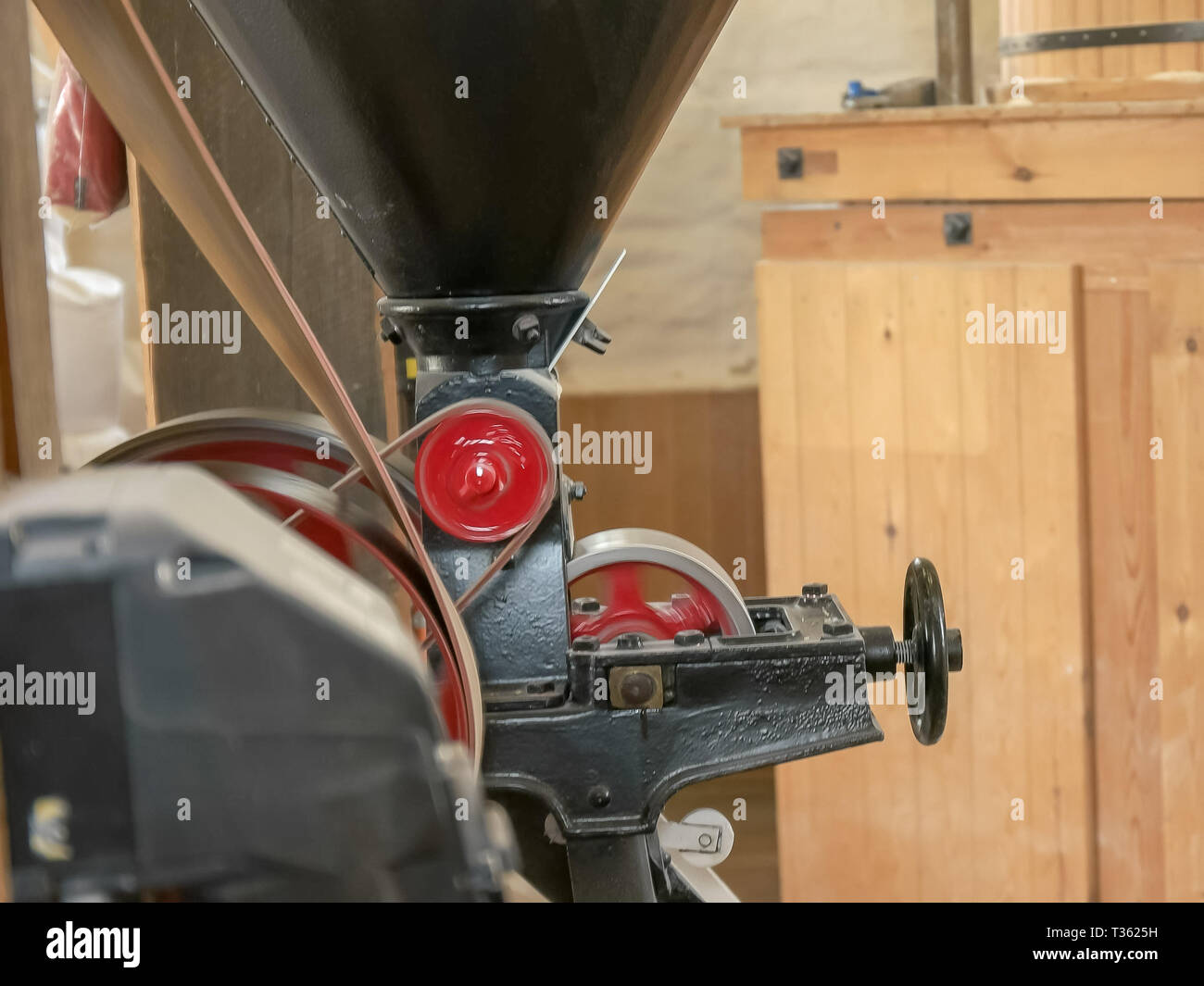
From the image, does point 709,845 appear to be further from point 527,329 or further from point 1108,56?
point 1108,56

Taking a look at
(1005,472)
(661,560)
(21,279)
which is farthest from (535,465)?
(1005,472)

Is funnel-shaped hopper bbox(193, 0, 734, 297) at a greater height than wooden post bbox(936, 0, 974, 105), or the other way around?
wooden post bbox(936, 0, 974, 105)

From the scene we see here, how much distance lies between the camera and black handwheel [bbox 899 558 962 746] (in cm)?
113

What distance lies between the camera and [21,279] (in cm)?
97

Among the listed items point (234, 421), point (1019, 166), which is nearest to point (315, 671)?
point (234, 421)

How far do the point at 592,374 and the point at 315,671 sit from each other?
3.00 metres

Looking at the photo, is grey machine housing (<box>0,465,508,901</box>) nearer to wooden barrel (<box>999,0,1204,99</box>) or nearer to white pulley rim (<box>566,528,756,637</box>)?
white pulley rim (<box>566,528,756,637</box>)

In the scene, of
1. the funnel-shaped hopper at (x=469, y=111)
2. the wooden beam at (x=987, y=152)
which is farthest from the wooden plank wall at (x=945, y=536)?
the funnel-shaped hopper at (x=469, y=111)

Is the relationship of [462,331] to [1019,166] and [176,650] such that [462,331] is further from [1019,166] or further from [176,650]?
[1019,166]

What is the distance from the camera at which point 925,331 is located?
226 cm

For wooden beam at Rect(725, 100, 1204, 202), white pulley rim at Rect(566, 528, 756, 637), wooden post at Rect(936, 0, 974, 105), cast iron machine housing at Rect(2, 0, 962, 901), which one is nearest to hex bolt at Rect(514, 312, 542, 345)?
cast iron machine housing at Rect(2, 0, 962, 901)

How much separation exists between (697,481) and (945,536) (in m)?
1.14

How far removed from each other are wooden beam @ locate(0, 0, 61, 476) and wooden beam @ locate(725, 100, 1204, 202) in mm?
1522

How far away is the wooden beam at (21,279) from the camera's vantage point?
0.95 metres
